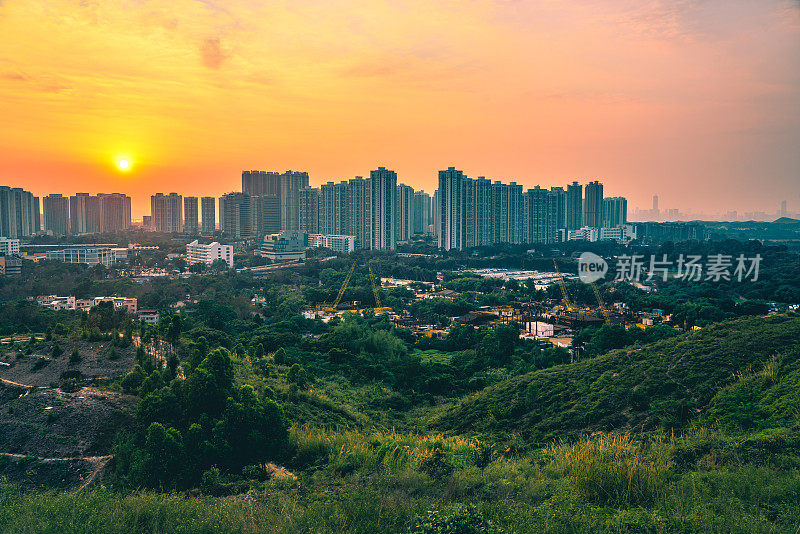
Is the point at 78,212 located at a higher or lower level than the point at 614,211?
lower

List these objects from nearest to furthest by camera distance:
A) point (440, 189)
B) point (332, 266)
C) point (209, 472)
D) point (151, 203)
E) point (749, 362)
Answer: point (209, 472) → point (749, 362) → point (332, 266) → point (440, 189) → point (151, 203)

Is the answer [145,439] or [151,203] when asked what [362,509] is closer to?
[145,439]

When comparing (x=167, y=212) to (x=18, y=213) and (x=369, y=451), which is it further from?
(x=369, y=451)

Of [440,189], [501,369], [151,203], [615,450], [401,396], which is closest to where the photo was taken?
[615,450]

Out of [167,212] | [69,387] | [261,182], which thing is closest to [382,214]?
[261,182]

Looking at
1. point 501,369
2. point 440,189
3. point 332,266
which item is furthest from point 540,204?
point 501,369

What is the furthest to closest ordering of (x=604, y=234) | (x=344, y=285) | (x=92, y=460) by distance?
(x=604, y=234) → (x=344, y=285) → (x=92, y=460)

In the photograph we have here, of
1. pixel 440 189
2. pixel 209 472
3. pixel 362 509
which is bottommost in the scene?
pixel 209 472
